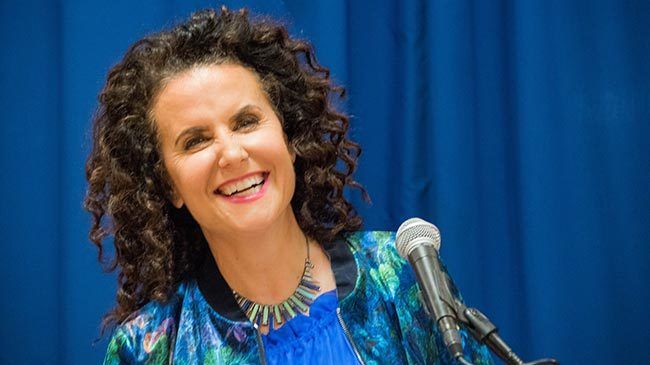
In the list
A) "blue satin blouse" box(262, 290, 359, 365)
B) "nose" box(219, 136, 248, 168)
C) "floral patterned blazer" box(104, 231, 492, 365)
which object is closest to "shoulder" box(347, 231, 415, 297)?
"floral patterned blazer" box(104, 231, 492, 365)

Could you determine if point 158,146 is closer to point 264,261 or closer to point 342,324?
point 264,261

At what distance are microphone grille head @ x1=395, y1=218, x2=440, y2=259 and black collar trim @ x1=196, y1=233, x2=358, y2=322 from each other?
422 mm

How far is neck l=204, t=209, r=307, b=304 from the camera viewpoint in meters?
1.44

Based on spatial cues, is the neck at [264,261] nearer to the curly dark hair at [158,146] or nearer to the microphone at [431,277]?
the curly dark hair at [158,146]

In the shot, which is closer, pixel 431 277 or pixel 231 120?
pixel 431 277

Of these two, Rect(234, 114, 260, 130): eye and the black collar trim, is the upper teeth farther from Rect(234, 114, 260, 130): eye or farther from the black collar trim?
the black collar trim

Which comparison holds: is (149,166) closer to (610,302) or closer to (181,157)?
(181,157)

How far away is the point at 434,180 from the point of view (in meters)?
1.89

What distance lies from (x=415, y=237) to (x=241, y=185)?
44 cm

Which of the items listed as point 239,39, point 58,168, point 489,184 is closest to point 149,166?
point 239,39

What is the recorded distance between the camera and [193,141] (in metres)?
1.37

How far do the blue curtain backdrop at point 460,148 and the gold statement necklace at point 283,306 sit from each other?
0.49 m

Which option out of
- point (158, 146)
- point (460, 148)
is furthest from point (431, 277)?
point (460, 148)

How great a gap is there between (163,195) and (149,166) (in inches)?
2.8
